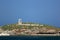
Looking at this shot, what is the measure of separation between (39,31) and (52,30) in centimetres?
767

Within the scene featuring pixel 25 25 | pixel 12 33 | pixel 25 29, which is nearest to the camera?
pixel 12 33

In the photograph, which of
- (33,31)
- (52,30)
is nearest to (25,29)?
(33,31)

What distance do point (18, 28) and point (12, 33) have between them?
51.2ft

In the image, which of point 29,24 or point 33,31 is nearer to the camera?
point 33,31

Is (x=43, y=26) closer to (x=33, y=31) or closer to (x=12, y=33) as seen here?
(x=33, y=31)

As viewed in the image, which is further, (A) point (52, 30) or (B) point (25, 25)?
(B) point (25, 25)

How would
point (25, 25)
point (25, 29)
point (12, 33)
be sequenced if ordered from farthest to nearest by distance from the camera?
point (25, 25), point (25, 29), point (12, 33)

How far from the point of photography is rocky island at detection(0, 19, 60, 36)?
151 meters

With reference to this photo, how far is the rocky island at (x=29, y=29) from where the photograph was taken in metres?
151

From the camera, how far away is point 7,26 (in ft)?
565

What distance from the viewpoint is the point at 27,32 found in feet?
499

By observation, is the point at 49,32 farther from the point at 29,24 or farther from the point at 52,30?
the point at 29,24

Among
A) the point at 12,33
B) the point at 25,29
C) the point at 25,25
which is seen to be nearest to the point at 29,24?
the point at 25,25

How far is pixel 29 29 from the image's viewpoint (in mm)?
161000
